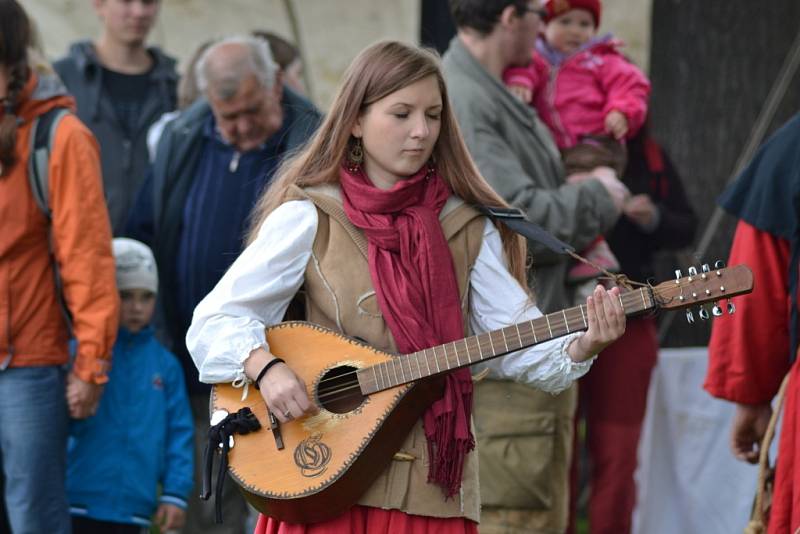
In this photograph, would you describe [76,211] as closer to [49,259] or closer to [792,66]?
[49,259]

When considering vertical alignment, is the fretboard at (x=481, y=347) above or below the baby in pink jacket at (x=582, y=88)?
below

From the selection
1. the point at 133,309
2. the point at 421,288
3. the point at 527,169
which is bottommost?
the point at 133,309

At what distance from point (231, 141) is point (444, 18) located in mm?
1821

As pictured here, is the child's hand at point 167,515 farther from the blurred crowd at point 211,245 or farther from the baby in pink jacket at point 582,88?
the baby in pink jacket at point 582,88

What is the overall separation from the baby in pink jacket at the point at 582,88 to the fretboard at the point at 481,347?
2076 mm

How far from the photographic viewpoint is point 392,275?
3920 mm

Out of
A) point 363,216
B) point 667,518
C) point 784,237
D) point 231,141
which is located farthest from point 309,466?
point 667,518

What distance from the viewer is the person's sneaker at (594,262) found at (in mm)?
5602

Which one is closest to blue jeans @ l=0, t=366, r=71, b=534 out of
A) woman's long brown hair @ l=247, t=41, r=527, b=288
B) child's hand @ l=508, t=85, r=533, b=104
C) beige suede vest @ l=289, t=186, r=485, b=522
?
woman's long brown hair @ l=247, t=41, r=527, b=288

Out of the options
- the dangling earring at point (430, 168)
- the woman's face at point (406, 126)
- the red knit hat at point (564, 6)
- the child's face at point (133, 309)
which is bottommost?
the child's face at point (133, 309)

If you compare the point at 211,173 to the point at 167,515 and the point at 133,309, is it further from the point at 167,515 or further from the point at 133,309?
the point at 167,515

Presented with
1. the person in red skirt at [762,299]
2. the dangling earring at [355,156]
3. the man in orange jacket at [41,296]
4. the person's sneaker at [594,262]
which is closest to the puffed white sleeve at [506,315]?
the dangling earring at [355,156]

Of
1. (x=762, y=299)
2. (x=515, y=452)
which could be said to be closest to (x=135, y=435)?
(x=515, y=452)

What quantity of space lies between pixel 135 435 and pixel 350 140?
203 centimetres
